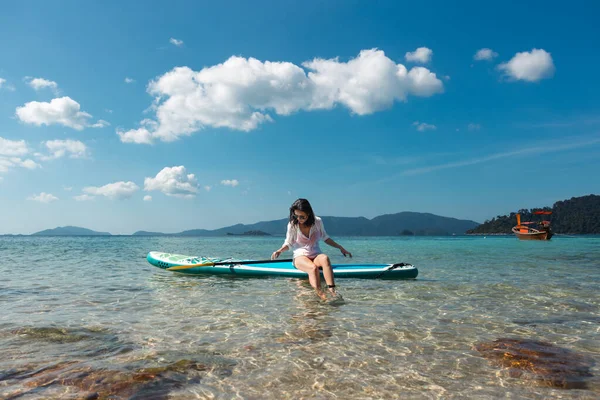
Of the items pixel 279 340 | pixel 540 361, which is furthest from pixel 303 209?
pixel 540 361

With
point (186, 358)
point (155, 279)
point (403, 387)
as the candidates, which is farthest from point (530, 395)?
point (155, 279)

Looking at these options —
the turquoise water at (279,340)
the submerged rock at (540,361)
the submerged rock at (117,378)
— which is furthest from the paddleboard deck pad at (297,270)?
the submerged rock at (117,378)

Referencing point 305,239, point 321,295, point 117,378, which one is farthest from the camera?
point 305,239

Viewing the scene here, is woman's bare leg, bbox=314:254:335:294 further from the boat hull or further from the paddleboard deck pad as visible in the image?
the boat hull

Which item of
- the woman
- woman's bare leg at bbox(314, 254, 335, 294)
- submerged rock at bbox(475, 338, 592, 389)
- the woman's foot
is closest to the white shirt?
the woman

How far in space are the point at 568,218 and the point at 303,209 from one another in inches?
7311

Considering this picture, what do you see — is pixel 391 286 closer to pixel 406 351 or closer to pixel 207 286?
pixel 207 286

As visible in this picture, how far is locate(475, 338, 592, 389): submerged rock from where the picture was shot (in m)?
3.81

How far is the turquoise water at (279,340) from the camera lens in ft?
12.0

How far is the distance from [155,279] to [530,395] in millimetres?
10945

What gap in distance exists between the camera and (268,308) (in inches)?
291

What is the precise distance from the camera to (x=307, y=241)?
8555 millimetres

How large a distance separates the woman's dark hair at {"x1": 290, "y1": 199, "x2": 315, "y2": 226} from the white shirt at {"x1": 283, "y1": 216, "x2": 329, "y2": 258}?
0.36 ft

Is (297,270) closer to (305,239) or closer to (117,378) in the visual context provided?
(305,239)
